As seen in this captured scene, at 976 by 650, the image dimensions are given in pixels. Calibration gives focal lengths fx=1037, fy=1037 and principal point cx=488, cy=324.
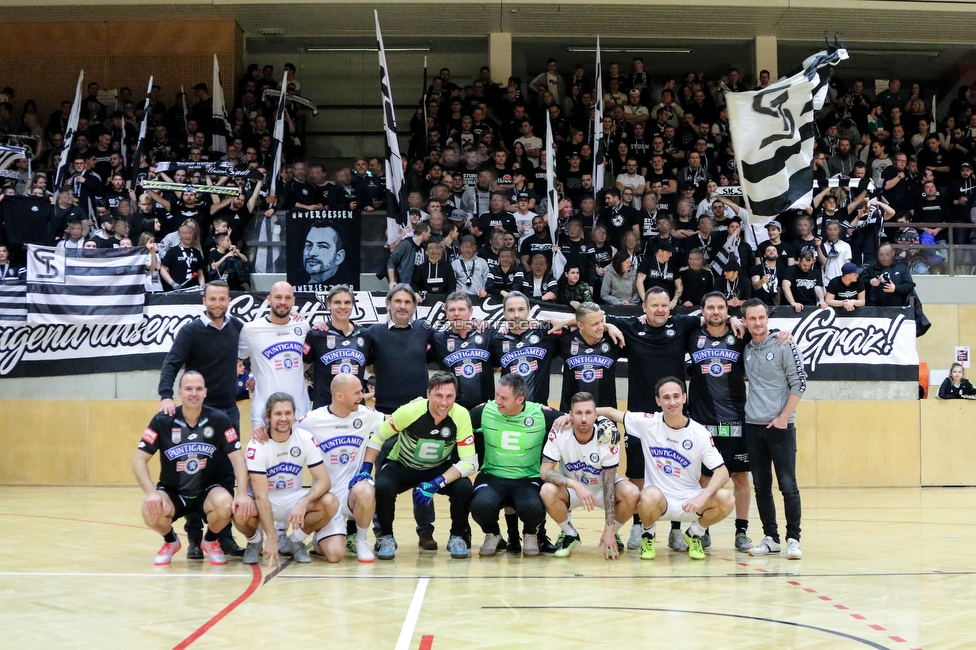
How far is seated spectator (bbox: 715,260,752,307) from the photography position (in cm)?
1529

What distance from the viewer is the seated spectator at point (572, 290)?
49.6 feet

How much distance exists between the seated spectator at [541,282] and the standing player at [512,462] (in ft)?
19.5

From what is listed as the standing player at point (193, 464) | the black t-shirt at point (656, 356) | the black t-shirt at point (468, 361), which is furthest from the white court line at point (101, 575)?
the black t-shirt at point (656, 356)

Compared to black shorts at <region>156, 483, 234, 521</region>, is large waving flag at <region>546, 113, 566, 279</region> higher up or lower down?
higher up

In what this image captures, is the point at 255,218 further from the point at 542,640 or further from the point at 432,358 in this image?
the point at 542,640

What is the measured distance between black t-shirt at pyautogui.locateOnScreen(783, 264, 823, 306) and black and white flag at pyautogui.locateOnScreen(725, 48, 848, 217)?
408 centimetres

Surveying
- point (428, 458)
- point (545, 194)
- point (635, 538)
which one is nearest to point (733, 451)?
point (635, 538)

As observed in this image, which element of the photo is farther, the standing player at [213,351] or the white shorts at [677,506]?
the standing player at [213,351]

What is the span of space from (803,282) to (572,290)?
3.56 m

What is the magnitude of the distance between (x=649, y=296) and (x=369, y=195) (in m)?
8.81

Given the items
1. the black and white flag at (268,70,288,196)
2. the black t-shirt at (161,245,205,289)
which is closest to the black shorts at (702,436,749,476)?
the black t-shirt at (161,245,205,289)

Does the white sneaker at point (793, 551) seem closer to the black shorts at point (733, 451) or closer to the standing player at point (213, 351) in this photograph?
the black shorts at point (733, 451)

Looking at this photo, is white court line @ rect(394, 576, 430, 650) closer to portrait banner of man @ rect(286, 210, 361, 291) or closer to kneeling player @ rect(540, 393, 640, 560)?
kneeling player @ rect(540, 393, 640, 560)

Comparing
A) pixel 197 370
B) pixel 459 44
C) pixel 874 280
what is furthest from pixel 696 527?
pixel 459 44
